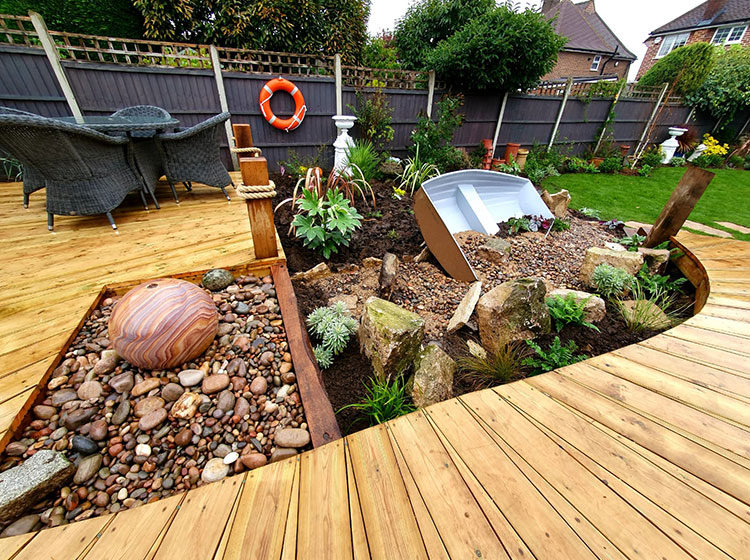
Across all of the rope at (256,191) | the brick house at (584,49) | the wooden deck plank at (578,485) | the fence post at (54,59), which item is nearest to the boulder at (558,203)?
the wooden deck plank at (578,485)

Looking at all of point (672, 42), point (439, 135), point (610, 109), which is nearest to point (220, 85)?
point (439, 135)

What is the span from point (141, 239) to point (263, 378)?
1.80 meters

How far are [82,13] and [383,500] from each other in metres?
11.7

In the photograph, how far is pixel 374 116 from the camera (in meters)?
4.84

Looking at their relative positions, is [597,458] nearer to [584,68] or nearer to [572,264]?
[572,264]

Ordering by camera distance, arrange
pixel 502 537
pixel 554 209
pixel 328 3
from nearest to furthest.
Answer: pixel 502 537 < pixel 554 209 < pixel 328 3

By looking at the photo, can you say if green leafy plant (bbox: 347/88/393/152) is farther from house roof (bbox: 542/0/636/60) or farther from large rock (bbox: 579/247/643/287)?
house roof (bbox: 542/0/636/60)

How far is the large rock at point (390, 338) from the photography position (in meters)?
1.54

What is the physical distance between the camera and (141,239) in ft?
7.53

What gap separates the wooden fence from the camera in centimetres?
339

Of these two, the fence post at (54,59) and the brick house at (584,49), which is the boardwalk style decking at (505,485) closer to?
the fence post at (54,59)

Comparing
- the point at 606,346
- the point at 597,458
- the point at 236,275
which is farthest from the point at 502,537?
the point at 236,275

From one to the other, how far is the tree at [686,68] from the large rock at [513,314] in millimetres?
10543

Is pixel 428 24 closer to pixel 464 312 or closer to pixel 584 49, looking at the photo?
pixel 464 312
